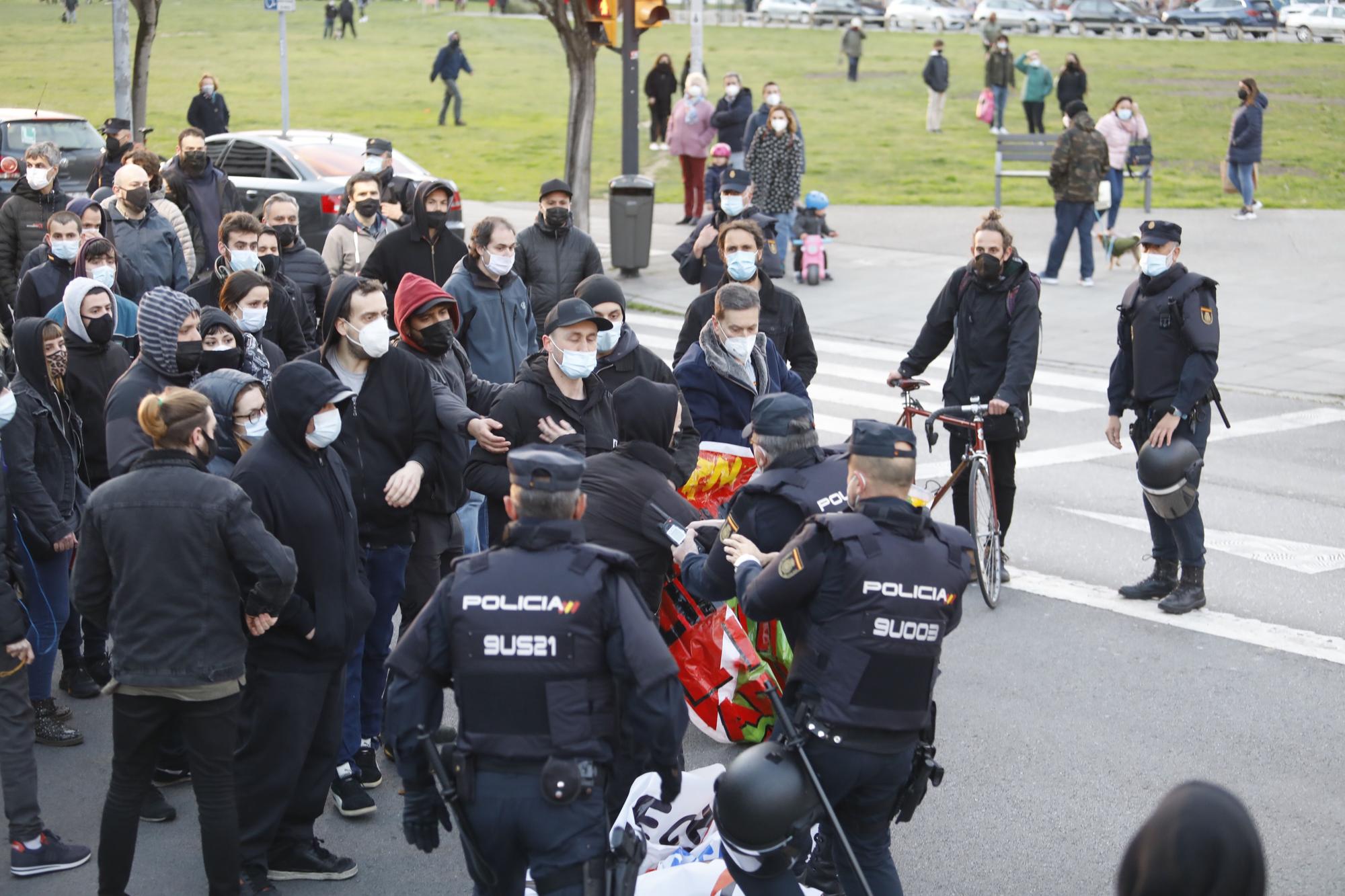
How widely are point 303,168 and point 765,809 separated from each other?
15.2 m

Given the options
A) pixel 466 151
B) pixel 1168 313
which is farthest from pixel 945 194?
pixel 1168 313

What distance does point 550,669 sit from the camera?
161 inches

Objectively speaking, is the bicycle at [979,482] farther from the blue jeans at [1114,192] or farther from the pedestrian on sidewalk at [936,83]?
the pedestrian on sidewalk at [936,83]

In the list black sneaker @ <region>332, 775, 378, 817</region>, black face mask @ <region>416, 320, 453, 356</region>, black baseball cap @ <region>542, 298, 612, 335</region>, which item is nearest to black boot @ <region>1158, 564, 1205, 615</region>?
black baseball cap @ <region>542, 298, 612, 335</region>

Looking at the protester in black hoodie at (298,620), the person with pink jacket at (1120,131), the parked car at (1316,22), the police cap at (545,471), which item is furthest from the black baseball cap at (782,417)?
the parked car at (1316,22)

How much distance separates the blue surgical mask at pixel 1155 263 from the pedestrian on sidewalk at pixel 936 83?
28794 millimetres

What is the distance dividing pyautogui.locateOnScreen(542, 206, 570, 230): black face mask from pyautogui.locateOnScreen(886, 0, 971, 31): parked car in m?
55.7

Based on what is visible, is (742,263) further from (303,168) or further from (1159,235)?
(303,168)

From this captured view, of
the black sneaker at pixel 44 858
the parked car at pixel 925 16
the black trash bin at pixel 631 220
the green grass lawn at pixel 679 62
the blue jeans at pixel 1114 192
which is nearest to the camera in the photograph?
the black sneaker at pixel 44 858

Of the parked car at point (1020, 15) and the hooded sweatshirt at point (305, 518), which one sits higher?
the parked car at point (1020, 15)

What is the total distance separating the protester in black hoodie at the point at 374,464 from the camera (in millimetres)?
6078

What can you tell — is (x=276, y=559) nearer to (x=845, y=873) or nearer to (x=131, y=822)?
(x=131, y=822)

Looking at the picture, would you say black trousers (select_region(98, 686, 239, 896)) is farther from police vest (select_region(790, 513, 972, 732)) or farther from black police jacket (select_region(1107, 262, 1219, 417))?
black police jacket (select_region(1107, 262, 1219, 417))

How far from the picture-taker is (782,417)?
5262 millimetres
